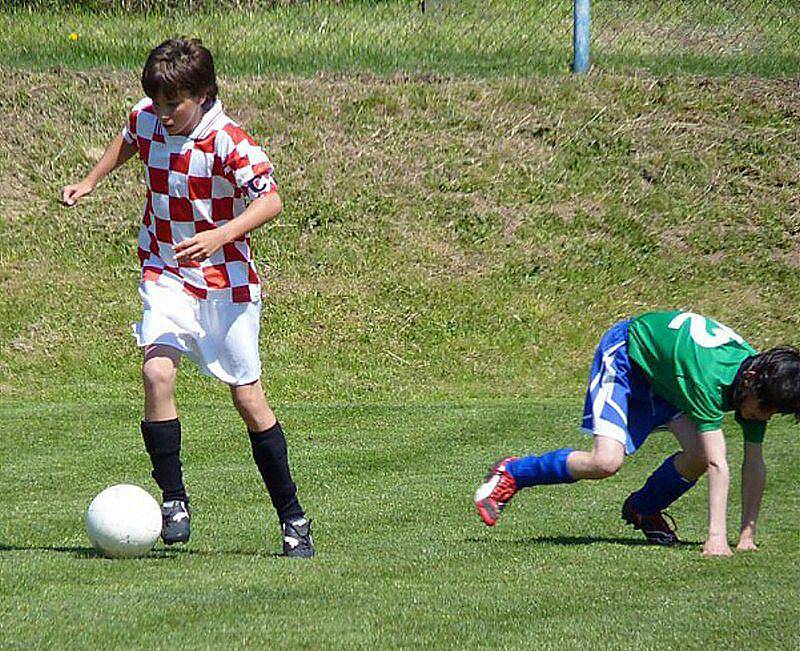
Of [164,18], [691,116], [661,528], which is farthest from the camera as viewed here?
[164,18]

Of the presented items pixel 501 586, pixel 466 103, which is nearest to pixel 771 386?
pixel 501 586

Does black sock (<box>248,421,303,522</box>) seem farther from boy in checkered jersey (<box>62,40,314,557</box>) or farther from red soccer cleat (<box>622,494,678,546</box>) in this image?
red soccer cleat (<box>622,494,678,546</box>)

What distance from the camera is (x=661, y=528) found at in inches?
216

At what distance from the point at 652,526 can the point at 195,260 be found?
7.34ft

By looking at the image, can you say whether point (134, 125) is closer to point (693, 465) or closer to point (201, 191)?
point (201, 191)

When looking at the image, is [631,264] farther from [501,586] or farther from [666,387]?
[501,586]

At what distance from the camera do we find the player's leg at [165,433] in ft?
15.5

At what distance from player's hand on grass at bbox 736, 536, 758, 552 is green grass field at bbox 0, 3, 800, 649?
0.65 feet

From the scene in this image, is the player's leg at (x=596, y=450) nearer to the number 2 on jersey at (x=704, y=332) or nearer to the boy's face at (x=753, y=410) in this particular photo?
the number 2 on jersey at (x=704, y=332)

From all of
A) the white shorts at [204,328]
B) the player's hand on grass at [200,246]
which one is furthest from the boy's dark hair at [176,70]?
the white shorts at [204,328]

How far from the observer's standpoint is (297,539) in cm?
487

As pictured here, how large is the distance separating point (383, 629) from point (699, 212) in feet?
31.5

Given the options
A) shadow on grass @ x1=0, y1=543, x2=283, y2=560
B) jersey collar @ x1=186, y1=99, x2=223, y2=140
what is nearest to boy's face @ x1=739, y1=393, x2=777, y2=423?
shadow on grass @ x1=0, y1=543, x2=283, y2=560

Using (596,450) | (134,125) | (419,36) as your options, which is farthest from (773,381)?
(419,36)
